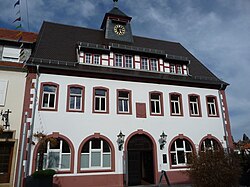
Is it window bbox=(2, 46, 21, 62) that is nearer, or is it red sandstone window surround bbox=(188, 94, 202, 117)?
window bbox=(2, 46, 21, 62)

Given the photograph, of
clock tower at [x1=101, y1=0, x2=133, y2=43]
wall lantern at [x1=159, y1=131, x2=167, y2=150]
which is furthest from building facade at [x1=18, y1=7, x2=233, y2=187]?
clock tower at [x1=101, y1=0, x2=133, y2=43]

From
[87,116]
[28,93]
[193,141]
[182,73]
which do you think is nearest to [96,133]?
[87,116]

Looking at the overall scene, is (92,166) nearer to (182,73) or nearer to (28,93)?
(28,93)

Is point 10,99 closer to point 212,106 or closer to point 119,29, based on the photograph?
point 119,29

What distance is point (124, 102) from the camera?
14961 mm

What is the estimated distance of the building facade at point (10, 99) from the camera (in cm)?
1184

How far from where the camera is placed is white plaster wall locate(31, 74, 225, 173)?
12.9 m

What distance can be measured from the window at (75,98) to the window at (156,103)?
15.9ft

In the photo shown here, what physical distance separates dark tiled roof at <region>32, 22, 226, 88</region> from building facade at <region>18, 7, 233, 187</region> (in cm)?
12

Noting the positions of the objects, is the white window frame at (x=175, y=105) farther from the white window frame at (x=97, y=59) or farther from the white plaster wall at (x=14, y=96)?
the white plaster wall at (x=14, y=96)

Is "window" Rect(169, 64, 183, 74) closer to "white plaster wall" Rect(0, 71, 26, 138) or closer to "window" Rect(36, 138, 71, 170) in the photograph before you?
"window" Rect(36, 138, 71, 170)

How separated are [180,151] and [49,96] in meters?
9.61

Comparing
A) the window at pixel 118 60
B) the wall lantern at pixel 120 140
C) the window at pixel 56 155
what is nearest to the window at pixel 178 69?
the window at pixel 118 60

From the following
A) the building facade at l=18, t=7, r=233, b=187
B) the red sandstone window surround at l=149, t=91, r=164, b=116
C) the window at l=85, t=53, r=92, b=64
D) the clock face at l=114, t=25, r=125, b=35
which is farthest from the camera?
the clock face at l=114, t=25, r=125, b=35
